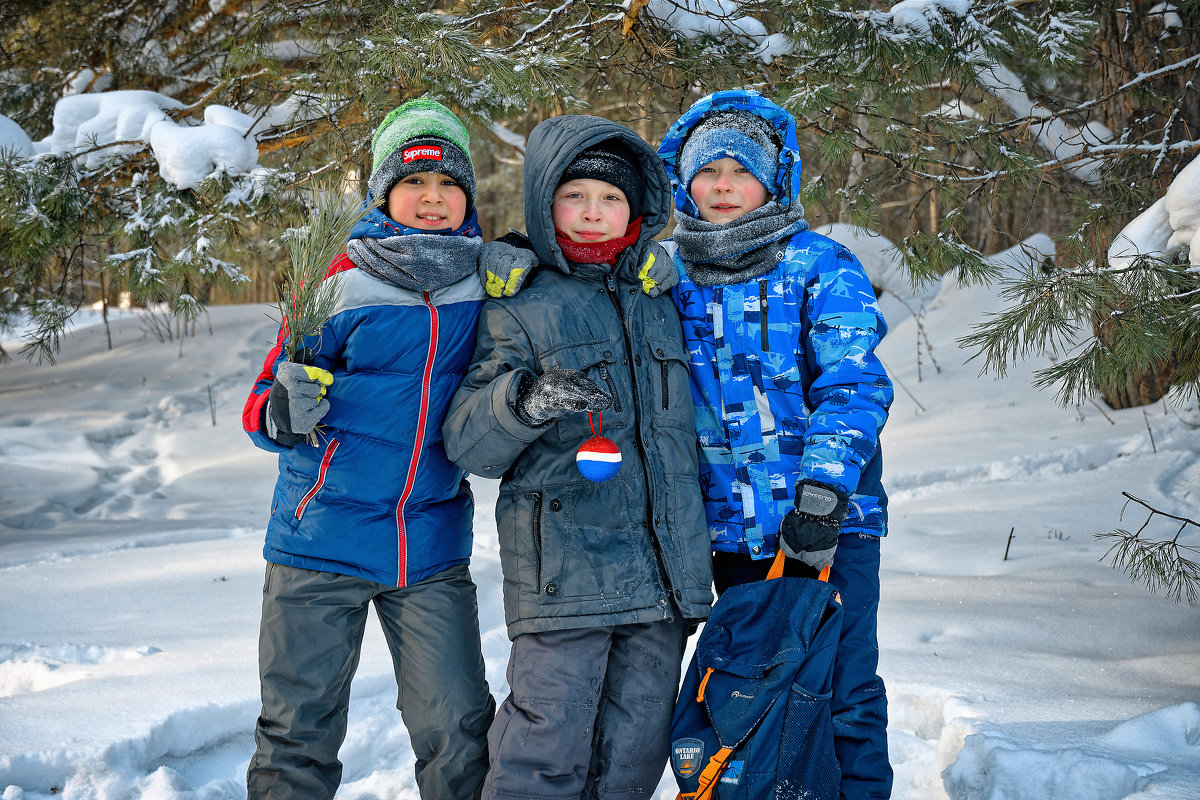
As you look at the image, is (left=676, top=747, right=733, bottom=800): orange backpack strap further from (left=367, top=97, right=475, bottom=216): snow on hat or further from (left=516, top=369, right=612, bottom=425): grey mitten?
(left=367, top=97, right=475, bottom=216): snow on hat

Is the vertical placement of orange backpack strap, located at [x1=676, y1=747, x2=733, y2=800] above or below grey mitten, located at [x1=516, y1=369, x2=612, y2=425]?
below

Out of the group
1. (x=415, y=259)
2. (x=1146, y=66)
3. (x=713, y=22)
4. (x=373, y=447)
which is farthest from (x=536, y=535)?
(x=1146, y=66)

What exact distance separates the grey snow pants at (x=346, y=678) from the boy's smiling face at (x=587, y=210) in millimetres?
898

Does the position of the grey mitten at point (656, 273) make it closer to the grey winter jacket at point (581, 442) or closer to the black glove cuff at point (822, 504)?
the grey winter jacket at point (581, 442)

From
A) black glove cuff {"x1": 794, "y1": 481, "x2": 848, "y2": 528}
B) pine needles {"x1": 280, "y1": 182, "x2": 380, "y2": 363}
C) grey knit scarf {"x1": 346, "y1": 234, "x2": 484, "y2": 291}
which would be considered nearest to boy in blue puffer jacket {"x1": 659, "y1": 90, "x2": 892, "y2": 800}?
black glove cuff {"x1": 794, "y1": 481, "x2": 848, "y2": 528}

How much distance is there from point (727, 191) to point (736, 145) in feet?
0.39

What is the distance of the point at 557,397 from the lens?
6.05ft

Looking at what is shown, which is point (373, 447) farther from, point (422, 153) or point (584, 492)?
point (422, 153)

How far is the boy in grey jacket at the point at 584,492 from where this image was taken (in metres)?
1.96

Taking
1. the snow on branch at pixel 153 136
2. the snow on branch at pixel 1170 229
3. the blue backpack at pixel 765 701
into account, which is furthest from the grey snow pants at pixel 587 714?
the snow on branch at pixel 153 136

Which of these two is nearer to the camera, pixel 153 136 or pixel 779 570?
pixel 779 570

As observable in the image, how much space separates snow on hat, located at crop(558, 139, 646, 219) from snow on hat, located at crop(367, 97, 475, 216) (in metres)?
0.31

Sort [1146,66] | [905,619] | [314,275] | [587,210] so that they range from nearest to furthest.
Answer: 1. [314,275]
2. [587,210]
3. [905,619]
4. [1146,66]

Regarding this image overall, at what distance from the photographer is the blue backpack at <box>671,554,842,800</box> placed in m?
1.87
